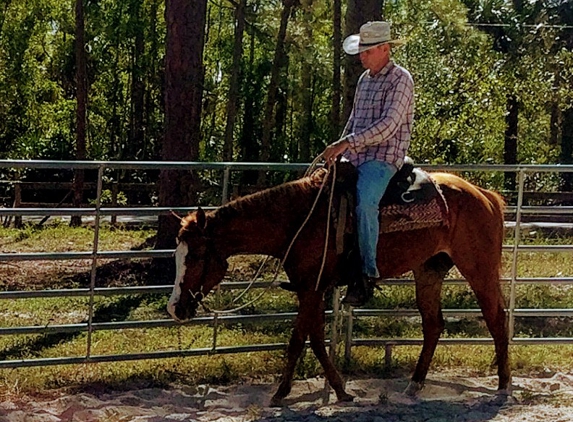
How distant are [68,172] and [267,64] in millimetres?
6454

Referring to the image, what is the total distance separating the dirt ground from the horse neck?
105cm

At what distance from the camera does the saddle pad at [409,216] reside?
18.7 feet

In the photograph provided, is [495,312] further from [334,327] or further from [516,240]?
[334,327]

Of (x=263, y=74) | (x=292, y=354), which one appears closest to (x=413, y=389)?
(x=292, y=354)

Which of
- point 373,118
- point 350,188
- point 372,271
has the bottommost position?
point 372,271

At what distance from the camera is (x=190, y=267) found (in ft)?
17.4

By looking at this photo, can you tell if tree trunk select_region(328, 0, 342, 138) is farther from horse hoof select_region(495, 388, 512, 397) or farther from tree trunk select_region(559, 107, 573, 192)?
horse hoof select_region(495, 388, 512, 397)

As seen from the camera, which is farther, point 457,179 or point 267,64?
point 267,64

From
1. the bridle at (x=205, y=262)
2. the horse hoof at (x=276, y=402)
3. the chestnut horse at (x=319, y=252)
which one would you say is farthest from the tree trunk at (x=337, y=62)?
the bridle at (x=205, y=262)

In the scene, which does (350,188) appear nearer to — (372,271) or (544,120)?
(372,271)

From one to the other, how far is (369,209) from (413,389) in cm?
147

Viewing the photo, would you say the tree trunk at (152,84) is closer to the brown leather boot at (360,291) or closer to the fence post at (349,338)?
the fence post at (349,338)

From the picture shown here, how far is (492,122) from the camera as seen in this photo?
69.7ft

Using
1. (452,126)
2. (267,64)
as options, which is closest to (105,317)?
(452,126)
